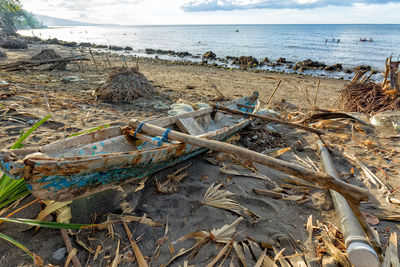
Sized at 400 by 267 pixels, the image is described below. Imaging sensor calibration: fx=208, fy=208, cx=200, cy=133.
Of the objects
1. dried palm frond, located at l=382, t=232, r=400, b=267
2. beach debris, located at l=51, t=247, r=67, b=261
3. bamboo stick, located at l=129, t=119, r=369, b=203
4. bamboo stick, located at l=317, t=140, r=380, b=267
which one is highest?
bamboo stick, located at l=129, t=119, r=369, b=203

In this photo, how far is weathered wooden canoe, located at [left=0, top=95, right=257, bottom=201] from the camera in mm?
1936

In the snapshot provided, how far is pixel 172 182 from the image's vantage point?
3.36 meters

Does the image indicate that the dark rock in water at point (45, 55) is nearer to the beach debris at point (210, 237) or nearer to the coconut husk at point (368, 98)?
the beach debris at point (210, 237)

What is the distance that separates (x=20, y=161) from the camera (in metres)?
1.86

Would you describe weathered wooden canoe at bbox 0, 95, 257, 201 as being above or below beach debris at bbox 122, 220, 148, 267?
above

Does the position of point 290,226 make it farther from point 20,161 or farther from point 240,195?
point 20,161

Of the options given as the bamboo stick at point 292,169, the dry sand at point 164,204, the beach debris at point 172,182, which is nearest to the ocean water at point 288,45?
the dry sand at point 164,204

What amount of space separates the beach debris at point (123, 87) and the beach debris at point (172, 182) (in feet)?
15.7

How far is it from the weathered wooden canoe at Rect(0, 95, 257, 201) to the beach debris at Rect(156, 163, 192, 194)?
29 cm

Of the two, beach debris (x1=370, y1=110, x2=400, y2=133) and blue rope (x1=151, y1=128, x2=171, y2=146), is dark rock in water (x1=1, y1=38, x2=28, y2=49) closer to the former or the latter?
blue rope (x1=151, y1=128, x2=171, y2=146)

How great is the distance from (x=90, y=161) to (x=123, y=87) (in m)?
5.81

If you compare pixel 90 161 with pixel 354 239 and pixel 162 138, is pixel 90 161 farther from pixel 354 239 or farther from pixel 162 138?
pixel 354 239

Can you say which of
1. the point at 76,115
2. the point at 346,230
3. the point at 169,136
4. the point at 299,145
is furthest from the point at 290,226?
the point at 76,115

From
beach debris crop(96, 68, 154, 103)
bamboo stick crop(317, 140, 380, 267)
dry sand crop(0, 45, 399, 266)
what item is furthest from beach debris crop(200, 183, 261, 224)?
beach debris crop(96, 68, 154, 103)
